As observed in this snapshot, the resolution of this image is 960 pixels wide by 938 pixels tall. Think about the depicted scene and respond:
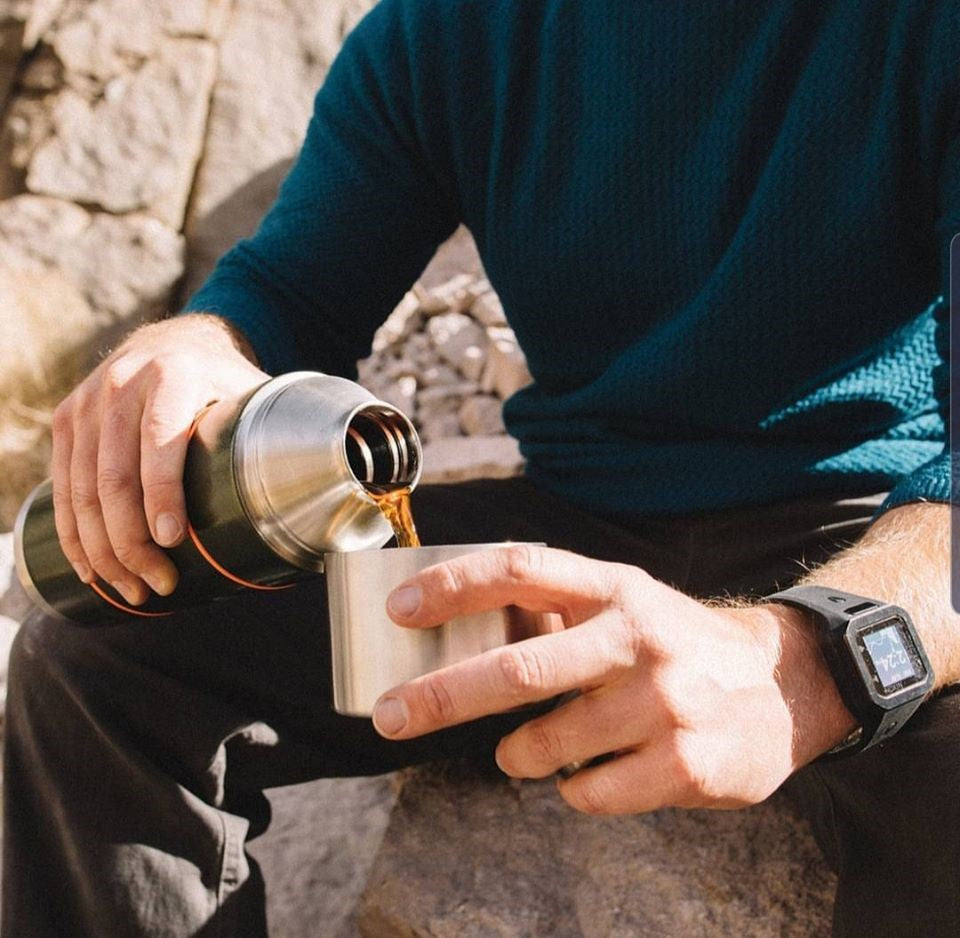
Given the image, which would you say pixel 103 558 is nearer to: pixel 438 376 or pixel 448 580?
pixel 448 580

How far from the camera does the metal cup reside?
831 millimetres

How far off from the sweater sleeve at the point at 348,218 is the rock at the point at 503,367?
1376mm

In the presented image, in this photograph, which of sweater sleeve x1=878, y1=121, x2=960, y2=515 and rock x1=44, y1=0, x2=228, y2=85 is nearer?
sweater sleeve x1=878, y1=121, x2=960, y2=515

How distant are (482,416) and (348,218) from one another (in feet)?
5.37

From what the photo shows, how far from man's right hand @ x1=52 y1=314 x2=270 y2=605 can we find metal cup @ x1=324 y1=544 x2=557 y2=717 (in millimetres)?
289

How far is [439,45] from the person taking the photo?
1691 millimetres

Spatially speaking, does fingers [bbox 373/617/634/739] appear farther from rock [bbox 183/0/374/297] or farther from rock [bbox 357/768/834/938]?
rock [bbox 183/0/374/297]

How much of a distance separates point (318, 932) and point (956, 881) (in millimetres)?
1035

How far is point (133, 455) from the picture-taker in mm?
1145

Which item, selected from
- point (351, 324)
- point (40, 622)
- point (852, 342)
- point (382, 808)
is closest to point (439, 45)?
point (351, 324)

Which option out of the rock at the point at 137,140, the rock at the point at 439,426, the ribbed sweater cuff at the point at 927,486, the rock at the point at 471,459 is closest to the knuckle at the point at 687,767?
the ribbed sweater cuff at the point at 927,486

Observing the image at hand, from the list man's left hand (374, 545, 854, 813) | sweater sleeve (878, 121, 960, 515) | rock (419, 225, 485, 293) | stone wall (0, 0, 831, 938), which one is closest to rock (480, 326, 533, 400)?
stone wall (0, 0, 831, 938)

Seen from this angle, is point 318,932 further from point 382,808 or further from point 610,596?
point 610,596

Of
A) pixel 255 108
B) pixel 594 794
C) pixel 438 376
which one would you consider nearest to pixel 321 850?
pixel 594 794
